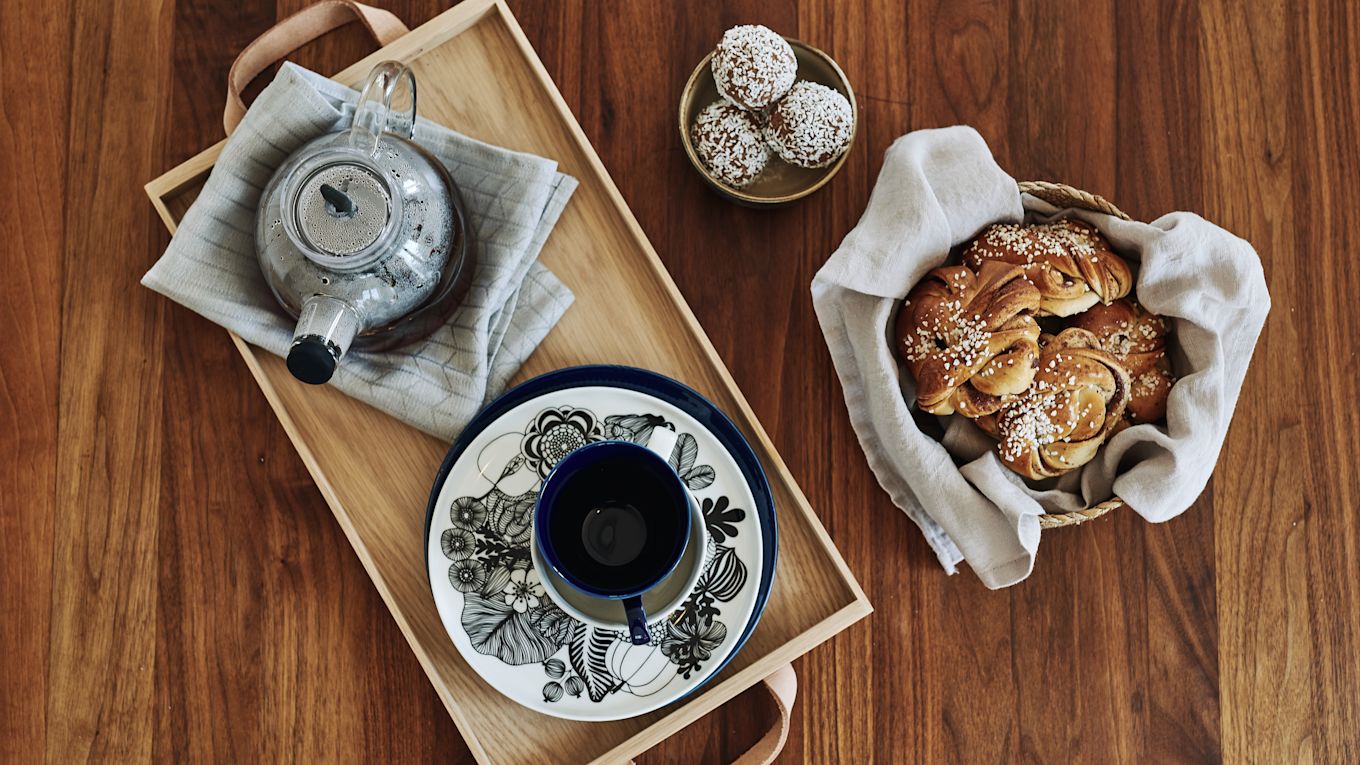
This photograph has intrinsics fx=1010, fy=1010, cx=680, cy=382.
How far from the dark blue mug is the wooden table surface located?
216mm

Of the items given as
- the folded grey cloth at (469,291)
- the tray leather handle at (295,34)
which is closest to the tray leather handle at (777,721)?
the folded grey cloth at (469,291)

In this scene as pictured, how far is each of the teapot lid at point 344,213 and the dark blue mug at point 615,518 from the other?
185mm

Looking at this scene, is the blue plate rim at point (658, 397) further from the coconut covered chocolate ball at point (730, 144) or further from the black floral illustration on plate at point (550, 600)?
the coconut covered chocolate ball at point (730, 144)

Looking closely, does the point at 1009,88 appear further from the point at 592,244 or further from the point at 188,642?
the point at 188,642

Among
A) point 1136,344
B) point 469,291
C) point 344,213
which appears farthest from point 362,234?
point 1136,344

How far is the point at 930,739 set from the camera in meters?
0.87

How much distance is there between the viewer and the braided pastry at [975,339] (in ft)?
2.43

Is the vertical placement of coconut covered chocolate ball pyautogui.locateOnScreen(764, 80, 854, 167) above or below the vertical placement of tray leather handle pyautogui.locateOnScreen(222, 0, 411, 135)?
below

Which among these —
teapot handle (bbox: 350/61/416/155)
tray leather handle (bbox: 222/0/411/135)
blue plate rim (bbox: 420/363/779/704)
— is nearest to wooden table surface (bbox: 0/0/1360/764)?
tray leather handle (bbox: 222/0/411/135)

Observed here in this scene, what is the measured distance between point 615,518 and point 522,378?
0.16 m

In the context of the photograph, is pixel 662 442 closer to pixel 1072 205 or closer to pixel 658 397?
pixel 658 397

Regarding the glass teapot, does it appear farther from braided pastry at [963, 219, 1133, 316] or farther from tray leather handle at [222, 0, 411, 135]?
braided pastry at [963, 219, 1133, 316]

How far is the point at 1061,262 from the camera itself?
764 mm

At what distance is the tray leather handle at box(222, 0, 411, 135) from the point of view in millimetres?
802
